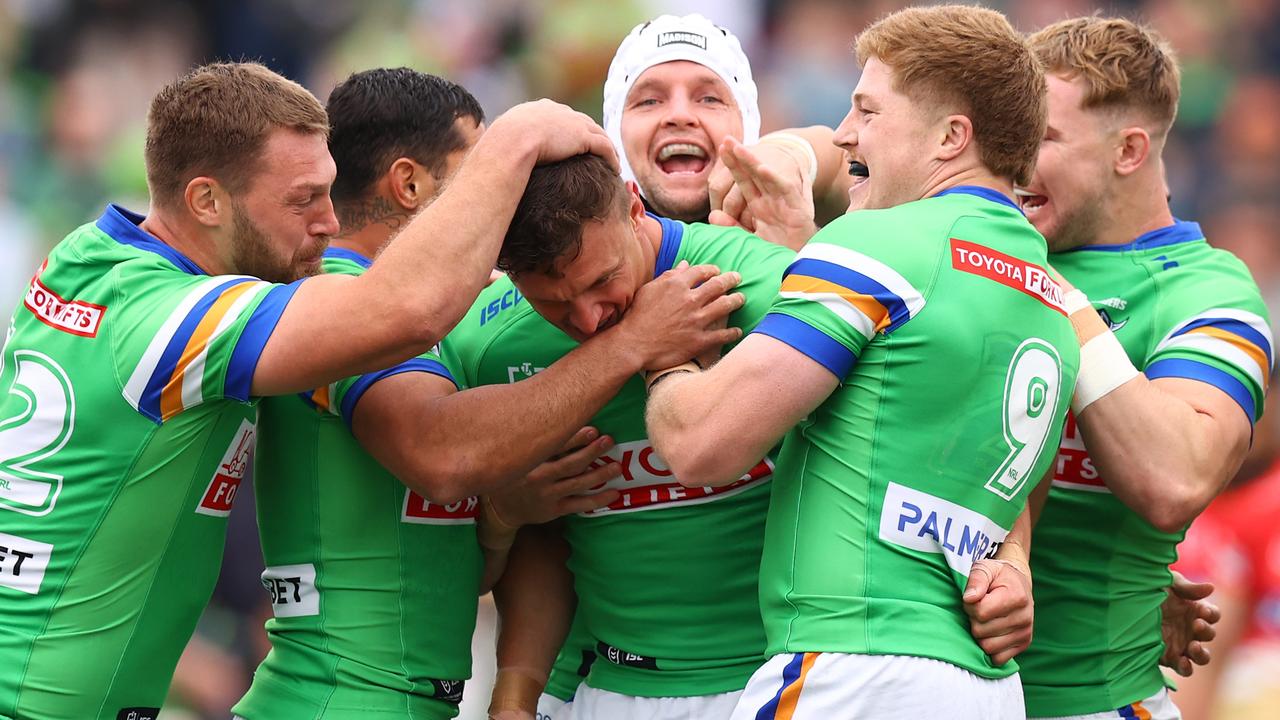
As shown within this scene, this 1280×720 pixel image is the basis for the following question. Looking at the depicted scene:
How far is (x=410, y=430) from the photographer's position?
3.77m

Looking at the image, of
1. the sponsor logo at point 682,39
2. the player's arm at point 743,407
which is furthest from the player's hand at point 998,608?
the sponsor logo at point 682,39

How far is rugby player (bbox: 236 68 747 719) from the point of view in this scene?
12.3 ft

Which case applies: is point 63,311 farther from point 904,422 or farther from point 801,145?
point 801,145

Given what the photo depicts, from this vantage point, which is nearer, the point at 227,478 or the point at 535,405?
the point at 535,405

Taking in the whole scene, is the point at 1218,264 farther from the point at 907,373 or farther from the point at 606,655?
the point at 606,655

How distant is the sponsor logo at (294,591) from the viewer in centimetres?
399

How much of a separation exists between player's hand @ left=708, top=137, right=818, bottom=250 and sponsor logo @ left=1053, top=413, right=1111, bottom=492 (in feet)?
3.18

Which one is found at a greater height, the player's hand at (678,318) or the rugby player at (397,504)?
the player's hand at (678,318)

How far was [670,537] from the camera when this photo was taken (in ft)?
13.2

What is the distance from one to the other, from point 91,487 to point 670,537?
149 cm

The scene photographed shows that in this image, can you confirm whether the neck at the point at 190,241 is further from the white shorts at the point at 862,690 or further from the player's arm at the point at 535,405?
the white shorts at the point at 862,690

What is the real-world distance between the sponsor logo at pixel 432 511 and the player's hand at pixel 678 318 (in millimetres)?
669

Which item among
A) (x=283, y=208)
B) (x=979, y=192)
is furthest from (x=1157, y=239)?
(x=283, y=208)

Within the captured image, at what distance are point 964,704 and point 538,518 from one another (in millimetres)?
1289
